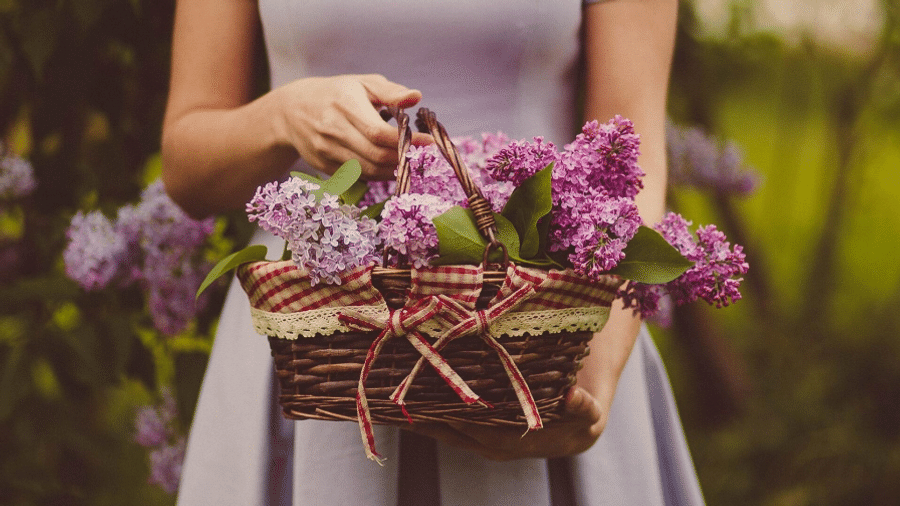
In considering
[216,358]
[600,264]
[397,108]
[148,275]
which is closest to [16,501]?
[148,275]

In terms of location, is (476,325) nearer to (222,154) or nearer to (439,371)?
(439,371)

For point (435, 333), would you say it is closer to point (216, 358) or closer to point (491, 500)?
point (491, 500)

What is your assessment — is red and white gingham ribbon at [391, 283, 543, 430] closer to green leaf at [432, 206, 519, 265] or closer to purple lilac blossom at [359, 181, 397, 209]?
green leaf at [432, 206, 519, 265]

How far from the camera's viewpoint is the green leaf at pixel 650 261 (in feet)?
2.19

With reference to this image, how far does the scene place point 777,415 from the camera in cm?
332

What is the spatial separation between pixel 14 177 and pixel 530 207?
4.03ft

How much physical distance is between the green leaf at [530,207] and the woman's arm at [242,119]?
0.39ft

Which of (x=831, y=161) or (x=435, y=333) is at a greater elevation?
(x=831, y=161)

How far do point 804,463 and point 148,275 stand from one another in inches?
104

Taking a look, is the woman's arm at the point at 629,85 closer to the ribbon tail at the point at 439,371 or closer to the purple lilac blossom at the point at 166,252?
the ribbon tail at the point at 439,371

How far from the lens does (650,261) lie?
2.23 feet

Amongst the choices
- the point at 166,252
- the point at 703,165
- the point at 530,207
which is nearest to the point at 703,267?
the point at 530,207

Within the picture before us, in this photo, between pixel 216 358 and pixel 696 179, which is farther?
pixel 696 179

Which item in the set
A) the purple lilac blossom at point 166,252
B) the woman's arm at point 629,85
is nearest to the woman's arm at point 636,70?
the woman's arm at point 629,85
